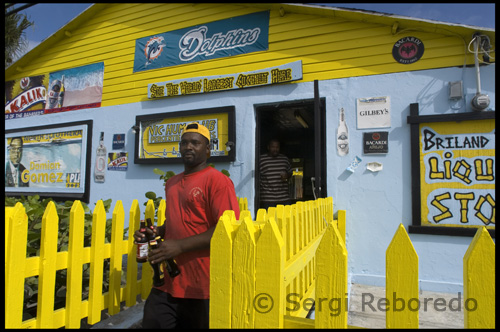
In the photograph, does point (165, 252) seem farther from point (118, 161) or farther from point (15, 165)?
point (15, 165)

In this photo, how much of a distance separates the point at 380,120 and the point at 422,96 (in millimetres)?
720

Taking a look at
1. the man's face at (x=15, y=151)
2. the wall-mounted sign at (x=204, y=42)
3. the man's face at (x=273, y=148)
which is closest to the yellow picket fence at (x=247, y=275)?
the man's face at (x=273, y=148)

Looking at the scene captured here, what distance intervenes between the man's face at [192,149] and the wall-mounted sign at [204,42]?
4.36m

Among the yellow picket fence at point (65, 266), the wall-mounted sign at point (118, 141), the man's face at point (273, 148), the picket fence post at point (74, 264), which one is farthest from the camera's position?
the wall-mounted sign at point (118, 141)

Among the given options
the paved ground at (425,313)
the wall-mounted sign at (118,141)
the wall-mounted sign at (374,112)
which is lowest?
the paved ground at (425,313)

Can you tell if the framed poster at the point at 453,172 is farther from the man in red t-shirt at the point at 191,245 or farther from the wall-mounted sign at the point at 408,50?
the man in red t-shirt at the point at 191,245

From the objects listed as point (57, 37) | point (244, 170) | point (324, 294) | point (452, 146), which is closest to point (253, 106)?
point (244, 170)

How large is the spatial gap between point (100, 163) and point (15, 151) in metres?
3.46

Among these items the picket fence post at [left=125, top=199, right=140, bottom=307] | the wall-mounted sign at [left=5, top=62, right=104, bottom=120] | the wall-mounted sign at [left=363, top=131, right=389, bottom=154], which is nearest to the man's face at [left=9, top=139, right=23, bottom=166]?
the wall-mounted sign at [left=5, top=62, right=104, bottom=120]

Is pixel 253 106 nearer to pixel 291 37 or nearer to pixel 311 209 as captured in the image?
pixel 291 37

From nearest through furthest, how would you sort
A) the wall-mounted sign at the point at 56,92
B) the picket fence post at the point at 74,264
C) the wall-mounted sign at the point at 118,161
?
the picket fence post at the point at 74,264
the wall-mounted sign at the point at 118,161
the wall-mounted sign at the point at 56,92

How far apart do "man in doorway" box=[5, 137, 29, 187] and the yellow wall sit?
2.04m

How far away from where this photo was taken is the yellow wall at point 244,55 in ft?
17.0

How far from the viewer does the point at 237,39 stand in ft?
21.3
